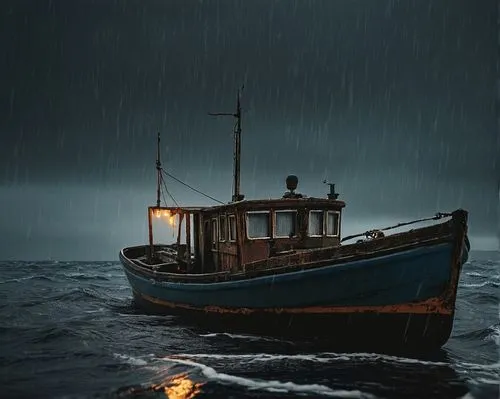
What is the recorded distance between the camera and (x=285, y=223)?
13406 millimetres

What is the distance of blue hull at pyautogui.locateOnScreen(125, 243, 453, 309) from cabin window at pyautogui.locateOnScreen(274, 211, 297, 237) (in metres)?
2.04

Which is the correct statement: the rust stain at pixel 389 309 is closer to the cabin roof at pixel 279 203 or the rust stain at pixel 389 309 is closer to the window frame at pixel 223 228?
the cabin roof at pixel 279 203

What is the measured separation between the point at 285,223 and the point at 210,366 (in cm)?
504

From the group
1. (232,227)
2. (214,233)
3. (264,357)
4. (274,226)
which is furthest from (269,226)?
(264,357)

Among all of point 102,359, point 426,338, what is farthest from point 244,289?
point 426,338

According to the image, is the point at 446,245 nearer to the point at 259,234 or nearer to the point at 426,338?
the point at 426,338

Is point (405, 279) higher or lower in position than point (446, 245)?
lower

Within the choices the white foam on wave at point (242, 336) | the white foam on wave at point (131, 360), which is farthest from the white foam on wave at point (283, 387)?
the white foam on wave at point (242, 336)

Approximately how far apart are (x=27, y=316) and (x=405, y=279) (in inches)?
591

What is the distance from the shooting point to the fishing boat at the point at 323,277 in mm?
10219

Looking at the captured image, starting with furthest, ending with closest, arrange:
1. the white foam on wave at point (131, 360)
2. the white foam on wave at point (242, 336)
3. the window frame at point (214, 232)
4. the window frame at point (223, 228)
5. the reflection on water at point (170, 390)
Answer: the window frame at point (214, 232), the window frame at point (223, 228), the white foam on wave at point (242, 336), the white foam on wave at point (131, 360), the reflection on water at point (170, 390)

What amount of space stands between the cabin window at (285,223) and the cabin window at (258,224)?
30 centimetres

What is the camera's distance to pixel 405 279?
10.3 m

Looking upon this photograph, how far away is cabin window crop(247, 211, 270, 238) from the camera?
13.3 meters
